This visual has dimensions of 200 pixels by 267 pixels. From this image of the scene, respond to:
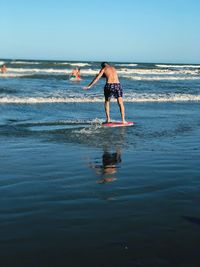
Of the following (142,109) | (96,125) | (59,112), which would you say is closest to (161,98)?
(142,109)

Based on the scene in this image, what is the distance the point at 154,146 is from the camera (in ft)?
27.5

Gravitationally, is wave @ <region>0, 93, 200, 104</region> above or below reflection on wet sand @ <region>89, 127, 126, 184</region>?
above

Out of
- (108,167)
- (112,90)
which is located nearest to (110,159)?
(108,167)

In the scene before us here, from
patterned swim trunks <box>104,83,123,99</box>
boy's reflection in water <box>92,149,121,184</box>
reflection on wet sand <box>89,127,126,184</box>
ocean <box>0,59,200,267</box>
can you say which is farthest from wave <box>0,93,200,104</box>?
boy's reflection in water <box>92,149,121,184</box>

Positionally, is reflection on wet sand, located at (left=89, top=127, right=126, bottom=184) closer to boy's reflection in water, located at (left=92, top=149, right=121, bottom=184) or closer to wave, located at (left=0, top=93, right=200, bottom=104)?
boy's reflection in water, located at (left=92, top=149, right=121, bottom=184)

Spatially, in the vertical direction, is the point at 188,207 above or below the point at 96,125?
below

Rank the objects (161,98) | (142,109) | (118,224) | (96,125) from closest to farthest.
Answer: (118,224) → (96,125) → (142,109) → (161,98)

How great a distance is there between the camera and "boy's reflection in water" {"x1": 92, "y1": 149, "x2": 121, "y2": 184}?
590cm

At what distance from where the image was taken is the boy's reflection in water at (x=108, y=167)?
5.90 metres

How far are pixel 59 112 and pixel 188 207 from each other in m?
9.81

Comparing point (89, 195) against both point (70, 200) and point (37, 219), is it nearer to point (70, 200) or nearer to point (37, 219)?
point (70, 200)

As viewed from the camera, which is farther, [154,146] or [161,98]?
[161,98]

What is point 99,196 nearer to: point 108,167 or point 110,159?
point 108,167

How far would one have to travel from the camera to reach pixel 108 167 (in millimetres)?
6582
